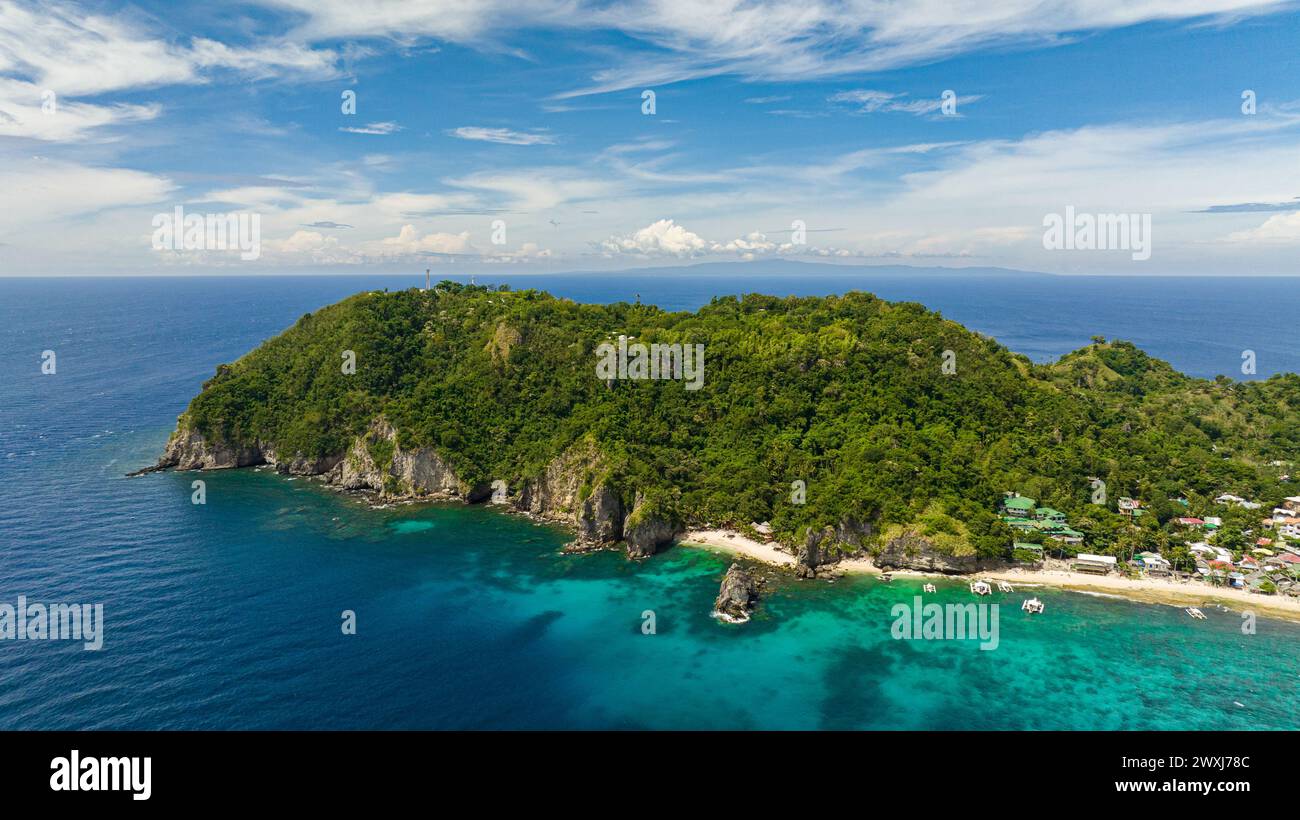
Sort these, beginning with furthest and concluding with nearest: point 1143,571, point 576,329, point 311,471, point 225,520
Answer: point 576,329 < point 311,471 < point 225,520 < point 1143,571

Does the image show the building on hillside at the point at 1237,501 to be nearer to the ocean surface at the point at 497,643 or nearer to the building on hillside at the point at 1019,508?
the building on hillside at the point at 1019,508

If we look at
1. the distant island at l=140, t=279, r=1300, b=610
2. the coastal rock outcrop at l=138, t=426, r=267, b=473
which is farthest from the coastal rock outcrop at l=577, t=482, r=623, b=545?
the coastal rock outcrop at l=138, t=426, r=267, b=473

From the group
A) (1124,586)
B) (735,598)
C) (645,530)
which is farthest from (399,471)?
(1124,586)

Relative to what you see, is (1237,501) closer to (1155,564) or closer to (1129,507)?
(1129,507)

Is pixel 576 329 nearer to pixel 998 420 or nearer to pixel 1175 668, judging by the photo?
pixel 998 420

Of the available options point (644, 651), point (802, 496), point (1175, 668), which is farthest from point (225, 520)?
point (1175, 668)

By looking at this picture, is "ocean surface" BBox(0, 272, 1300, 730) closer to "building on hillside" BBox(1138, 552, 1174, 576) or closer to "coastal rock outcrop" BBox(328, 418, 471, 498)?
"coastal rock outcrop" BBox(328, 418, 471, 498)
